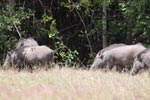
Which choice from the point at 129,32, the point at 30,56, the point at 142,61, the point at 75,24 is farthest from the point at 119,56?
the point at 75,24

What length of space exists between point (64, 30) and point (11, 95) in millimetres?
14346

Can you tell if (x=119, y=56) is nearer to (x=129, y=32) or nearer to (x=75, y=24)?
(x=129, y=32)

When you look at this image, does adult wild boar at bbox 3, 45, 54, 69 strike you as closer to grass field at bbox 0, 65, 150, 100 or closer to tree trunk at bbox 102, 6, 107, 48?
grass field at bbox 0, 65, 150, 100

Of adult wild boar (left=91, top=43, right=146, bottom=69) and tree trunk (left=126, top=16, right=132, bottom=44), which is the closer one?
adult wild boar (left=91, top=43, right=146, bottom=69)

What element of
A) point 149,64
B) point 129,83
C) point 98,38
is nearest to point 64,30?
point 98,38

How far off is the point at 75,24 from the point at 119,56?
23.5 feet

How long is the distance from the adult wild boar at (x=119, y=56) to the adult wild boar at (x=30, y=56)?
1.74 meters

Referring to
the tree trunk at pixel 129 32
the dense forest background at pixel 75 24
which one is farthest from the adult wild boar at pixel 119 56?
the tree trunk at pixel 129 32

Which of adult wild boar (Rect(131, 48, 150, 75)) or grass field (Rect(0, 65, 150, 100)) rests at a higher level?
grass field (Rect(0, 65, 150, 100))

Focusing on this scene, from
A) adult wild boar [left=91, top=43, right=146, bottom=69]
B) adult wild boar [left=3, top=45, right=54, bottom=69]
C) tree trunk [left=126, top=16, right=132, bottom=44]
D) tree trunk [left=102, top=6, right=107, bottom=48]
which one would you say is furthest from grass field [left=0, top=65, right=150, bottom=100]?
tree trunk [left=102, top=6, right=107, bottom=48]

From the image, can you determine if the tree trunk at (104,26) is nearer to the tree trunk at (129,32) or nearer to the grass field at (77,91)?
the tree trunk at (129,32)

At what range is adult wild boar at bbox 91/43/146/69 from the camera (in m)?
16.3

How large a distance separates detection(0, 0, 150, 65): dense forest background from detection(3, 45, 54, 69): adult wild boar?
85.9 inches

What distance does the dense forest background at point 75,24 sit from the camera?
19.7 metres
